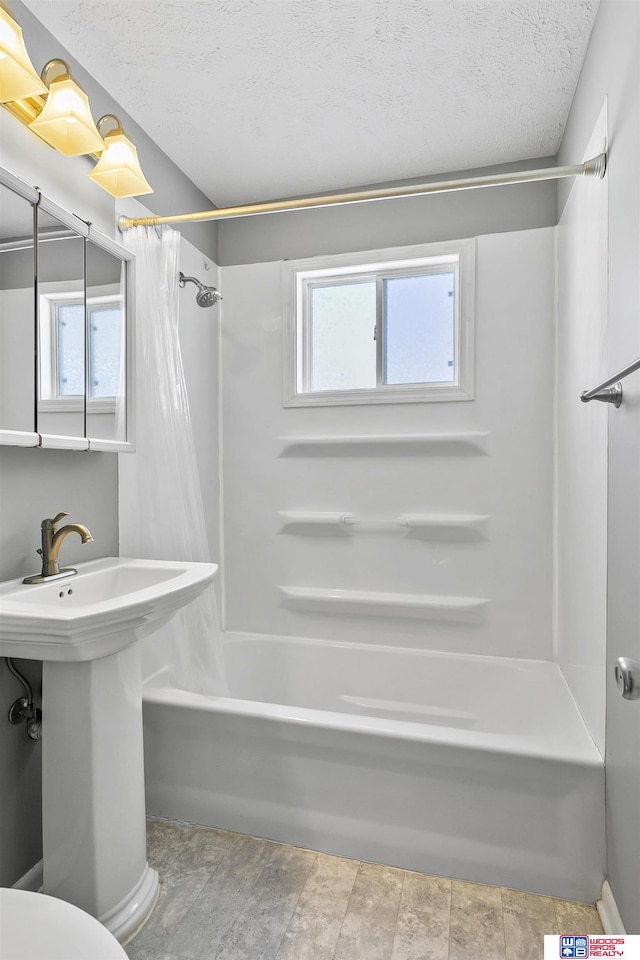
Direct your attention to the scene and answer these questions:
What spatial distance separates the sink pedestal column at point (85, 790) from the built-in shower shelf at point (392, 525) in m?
1.29

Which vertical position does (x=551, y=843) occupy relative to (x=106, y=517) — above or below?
below

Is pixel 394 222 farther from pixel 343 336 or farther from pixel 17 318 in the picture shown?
pixel 17 318

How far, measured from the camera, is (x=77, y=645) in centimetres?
116

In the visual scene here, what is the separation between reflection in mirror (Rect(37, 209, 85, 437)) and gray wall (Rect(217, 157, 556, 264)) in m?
1.17

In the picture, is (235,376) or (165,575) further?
(235,376)

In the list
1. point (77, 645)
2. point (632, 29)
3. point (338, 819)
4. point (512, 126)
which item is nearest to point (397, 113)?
point (512, 126)

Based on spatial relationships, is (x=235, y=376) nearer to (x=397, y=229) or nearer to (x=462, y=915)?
(x=397, y=229)

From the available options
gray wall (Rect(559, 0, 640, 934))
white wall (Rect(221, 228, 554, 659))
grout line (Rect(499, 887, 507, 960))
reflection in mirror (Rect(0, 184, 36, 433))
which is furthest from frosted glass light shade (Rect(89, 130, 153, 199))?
grout line (Rect(499, 887, 507, 960))

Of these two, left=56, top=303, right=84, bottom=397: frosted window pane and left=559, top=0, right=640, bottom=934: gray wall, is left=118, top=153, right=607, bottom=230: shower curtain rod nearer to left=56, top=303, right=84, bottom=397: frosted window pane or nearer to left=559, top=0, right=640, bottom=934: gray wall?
left=559, top=0, right=640, bottom=934: gray wall

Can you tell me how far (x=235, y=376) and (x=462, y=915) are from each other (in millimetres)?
2239

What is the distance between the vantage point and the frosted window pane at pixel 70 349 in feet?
5.35

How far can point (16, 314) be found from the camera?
1477mm

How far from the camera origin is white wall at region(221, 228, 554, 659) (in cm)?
233

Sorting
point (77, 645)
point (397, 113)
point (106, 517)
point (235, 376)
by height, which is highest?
point (397, 113)
